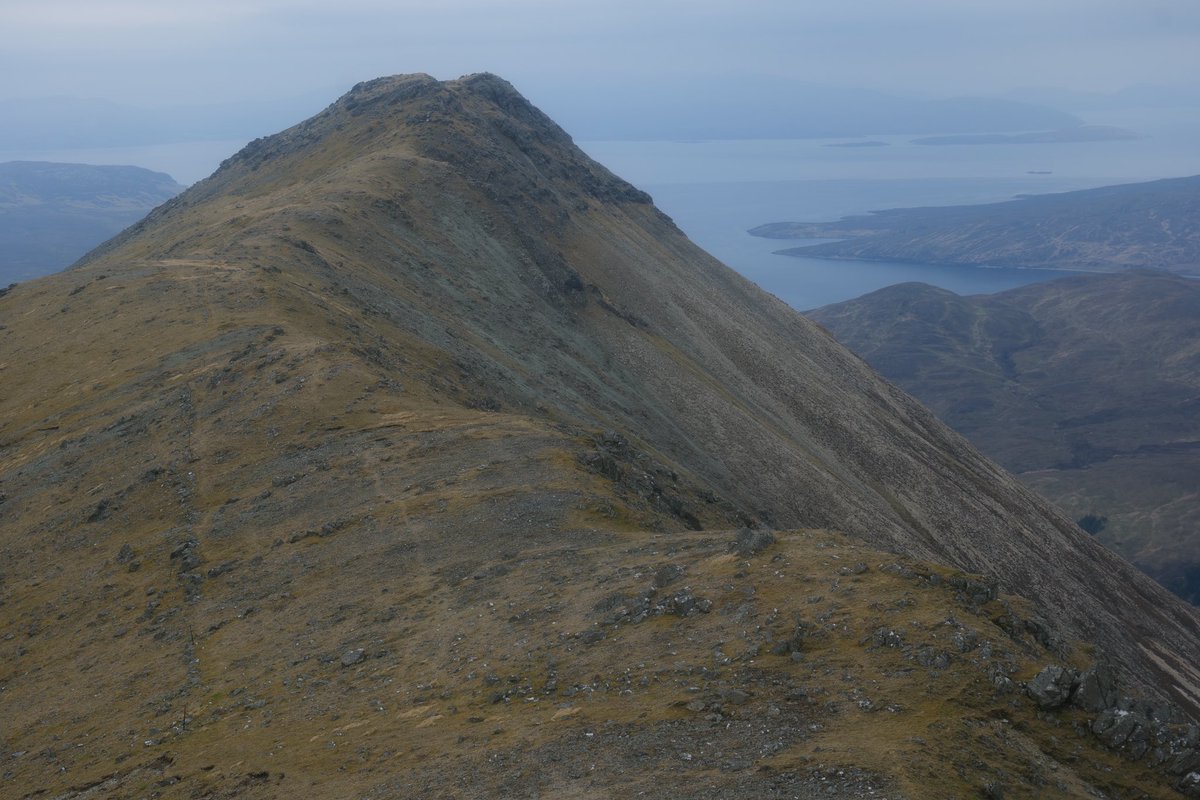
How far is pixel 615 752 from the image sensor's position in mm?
21703

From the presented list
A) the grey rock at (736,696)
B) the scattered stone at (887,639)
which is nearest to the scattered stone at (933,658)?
the scattered stone at (887,639)

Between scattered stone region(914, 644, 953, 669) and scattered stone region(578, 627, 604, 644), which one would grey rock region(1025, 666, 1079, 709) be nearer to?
scattered stone region(914, 644, 953, 669)

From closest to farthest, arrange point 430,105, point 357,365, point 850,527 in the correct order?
point 357,365, point 850,527, point 430,105

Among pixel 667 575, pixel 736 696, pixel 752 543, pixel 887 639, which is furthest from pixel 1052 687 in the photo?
pixel 667 575

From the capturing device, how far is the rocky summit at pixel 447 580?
Result: 2183cm

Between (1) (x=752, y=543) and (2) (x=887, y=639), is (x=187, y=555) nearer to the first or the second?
(1) (x=752, y=543)

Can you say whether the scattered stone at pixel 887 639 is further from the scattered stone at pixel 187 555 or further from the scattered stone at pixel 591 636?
the scattered stone at pixel 187 555

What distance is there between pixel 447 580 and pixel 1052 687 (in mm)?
20071

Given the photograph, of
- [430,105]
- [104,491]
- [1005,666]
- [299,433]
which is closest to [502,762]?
[1005,666]

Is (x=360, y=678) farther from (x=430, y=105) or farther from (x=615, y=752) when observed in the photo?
(x=430, y=105)

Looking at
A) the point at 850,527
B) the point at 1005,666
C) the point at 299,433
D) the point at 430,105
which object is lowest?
the point at 850,527

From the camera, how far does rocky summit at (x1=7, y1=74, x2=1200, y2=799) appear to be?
2183 cm

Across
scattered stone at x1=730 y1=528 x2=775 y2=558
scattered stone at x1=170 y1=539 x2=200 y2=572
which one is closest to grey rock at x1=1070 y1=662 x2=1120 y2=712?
scattered stone at x1=730 y1=528 x2=775 y2=558

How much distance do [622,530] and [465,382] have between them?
25345 millimetres
